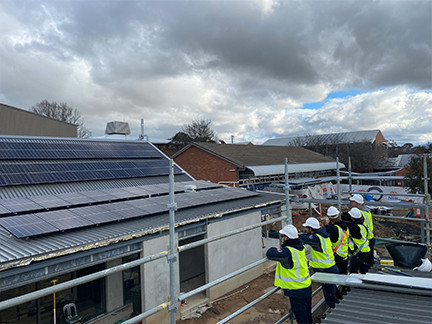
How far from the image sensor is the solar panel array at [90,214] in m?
6.86

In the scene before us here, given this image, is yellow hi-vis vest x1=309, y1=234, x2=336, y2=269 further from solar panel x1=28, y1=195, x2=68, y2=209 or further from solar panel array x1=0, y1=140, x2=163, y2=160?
solar panel array x1=0, y1=140, x2=163, y2=160

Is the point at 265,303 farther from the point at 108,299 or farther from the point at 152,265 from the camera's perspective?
the point at 108,299

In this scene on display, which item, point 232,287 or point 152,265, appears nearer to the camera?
point 152,265

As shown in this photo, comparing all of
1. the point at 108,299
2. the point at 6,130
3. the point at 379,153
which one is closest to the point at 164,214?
the point at 108,299

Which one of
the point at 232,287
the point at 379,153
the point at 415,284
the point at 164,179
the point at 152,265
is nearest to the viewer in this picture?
the point at 415,284

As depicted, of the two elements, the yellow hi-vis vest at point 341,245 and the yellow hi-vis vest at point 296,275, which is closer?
the yellow hi-vis vest at point 296,275

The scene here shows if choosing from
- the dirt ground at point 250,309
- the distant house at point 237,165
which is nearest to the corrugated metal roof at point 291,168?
the distant house at point 237,165

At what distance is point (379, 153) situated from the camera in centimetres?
4766

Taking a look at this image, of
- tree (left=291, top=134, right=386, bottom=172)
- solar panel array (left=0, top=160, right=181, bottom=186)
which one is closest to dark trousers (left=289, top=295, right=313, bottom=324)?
solar panel array (left=0, top=160, right=181, bottom=186)

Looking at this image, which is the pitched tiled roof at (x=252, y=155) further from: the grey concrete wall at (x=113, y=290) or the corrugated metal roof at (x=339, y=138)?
the corrugated metal roof at (x=339, y=138)

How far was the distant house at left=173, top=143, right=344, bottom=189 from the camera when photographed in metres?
24.6

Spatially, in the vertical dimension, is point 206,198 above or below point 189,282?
above

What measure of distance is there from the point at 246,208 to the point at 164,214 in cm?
315

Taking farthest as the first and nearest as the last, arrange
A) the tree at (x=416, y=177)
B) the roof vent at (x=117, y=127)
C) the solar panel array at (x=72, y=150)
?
the tree at (x=416, y=177) → the roof vent at (x=117, y=127) → the solar panel array at (x=72, y=150)
